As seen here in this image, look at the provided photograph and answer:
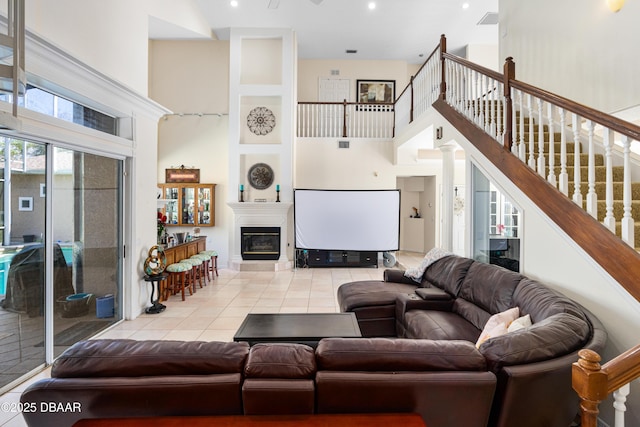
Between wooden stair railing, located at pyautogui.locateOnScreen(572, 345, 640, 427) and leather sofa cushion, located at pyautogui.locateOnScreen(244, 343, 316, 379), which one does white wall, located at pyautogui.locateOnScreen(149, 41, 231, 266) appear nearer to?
leather sofa cushion, located at pyautogui.locateOnScreen(244, 343, 316, 379)

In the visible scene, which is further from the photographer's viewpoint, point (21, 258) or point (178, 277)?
point (178, 277)

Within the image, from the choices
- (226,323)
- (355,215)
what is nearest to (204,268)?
(226,323)

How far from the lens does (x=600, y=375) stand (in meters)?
1.09

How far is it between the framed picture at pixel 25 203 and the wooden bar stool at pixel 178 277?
225 cm

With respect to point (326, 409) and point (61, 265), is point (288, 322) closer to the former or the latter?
point (326, 409)

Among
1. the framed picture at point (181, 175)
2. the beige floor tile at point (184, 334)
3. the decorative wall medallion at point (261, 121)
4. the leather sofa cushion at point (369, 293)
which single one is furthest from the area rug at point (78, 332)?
the decorative wall medallion at point (261, 121)

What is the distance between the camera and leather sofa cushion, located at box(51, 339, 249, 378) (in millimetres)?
1271

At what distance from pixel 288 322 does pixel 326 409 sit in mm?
1618

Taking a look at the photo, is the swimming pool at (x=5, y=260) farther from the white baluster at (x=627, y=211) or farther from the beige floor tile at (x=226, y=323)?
the white baluster at (x=627, y=211)

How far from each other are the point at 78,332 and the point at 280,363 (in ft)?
10.6

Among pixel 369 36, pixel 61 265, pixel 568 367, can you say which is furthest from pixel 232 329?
pixel 369 36

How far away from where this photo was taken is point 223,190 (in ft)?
25.3

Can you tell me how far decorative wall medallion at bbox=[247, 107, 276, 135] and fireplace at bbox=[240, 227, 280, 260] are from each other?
234 centimetres

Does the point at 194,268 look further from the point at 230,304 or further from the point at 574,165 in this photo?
the point at 574,165
